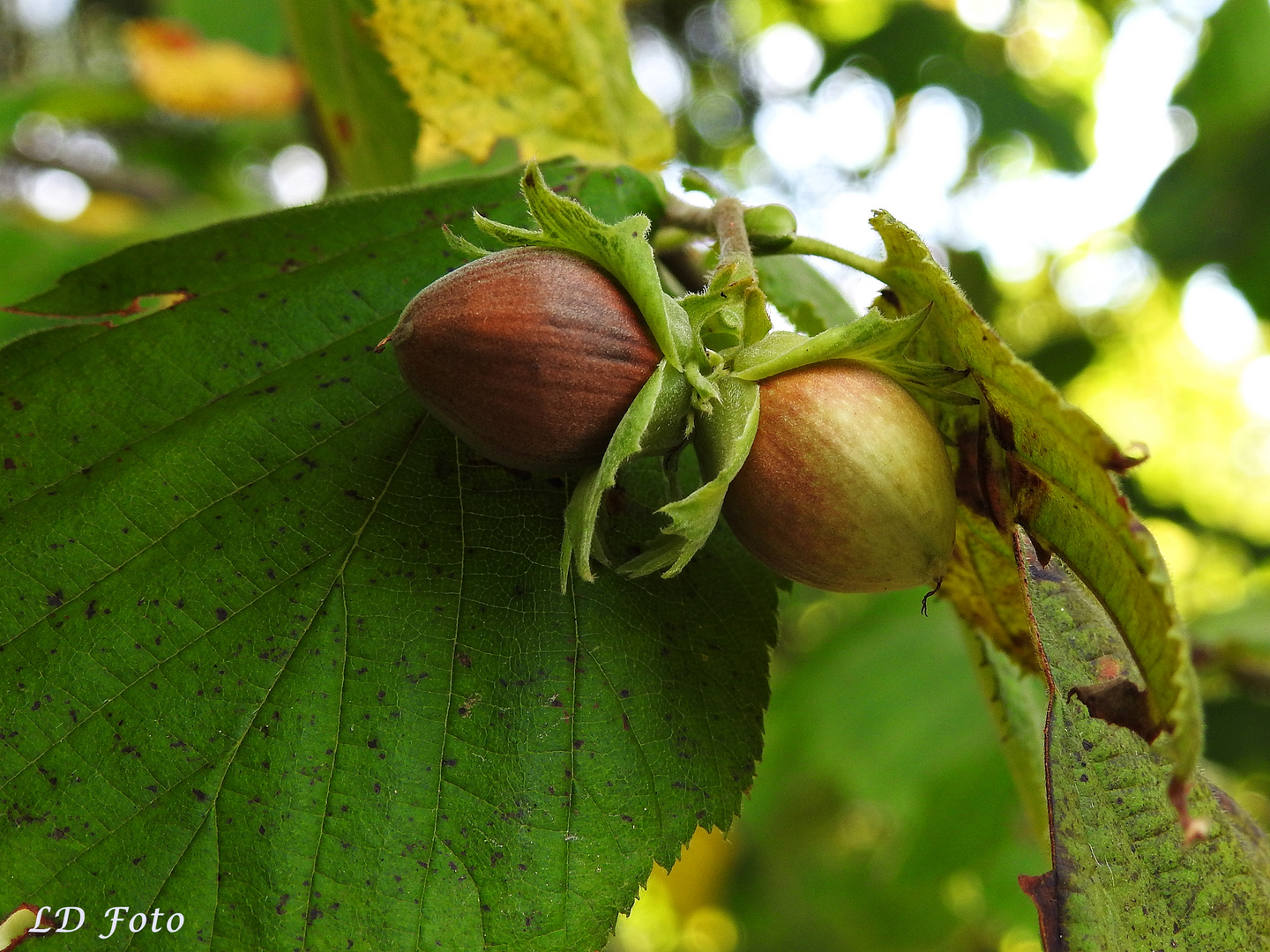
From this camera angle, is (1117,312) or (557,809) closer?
(557,809)

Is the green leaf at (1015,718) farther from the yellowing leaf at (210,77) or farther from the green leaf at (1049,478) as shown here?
the yellowing leaf at (210,77)

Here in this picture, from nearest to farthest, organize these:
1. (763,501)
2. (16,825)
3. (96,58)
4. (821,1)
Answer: (763,501) < (16,825) < (821,1) < (96,58)

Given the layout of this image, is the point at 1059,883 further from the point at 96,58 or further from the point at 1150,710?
the point at 96,58

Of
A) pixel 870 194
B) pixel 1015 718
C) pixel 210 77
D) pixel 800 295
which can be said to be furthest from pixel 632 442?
pixel 870 194

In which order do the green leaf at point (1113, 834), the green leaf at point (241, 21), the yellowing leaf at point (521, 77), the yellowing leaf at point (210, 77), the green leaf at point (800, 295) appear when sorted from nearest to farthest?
the green leaf at point (1113, 834)
the green leaf at point (800, 295)
the yellowing leaf at point (521, 77)
the yellowing leaf at point (210, 77)
the green leaf at point (241, 21)

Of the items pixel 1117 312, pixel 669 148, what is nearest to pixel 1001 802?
pixel 669 148

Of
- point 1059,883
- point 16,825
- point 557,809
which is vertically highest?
point 1059,883

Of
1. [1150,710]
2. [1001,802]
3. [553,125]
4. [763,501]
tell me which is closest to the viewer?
[1150,710]

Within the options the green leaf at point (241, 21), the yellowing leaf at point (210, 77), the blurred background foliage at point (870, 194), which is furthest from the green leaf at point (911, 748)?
the green leaf at point (241, 21)
